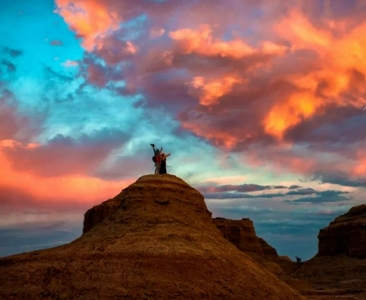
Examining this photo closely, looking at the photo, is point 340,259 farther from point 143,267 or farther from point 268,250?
point 143,267

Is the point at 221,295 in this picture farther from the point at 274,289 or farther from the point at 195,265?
the point at 274,289

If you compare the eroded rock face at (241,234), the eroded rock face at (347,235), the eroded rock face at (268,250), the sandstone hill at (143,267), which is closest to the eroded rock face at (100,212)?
the sandstone hill at (143,267)

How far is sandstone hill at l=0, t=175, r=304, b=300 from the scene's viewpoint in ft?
123

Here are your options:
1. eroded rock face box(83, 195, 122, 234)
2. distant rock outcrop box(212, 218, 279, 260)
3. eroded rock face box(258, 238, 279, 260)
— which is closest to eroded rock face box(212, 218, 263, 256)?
distant rock outcrop box(212, 218, 279, 260)

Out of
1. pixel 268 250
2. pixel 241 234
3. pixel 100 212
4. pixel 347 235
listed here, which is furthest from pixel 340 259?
pixel 100 212

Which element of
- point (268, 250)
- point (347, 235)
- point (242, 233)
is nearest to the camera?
point (347, 235)

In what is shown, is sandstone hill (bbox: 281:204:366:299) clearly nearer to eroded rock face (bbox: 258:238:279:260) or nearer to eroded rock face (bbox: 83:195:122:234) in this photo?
eroded rock face (bbox: 258:238:279:260)

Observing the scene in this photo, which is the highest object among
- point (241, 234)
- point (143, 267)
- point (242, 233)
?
point (242, 233)

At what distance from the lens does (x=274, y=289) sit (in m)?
42.0

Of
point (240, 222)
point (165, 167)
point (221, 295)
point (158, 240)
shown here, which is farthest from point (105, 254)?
point (240, 222)

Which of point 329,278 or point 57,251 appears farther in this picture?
point 329,278

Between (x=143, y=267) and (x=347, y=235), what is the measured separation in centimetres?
9023

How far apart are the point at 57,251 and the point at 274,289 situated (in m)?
18.3

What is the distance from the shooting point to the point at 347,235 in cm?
11862
